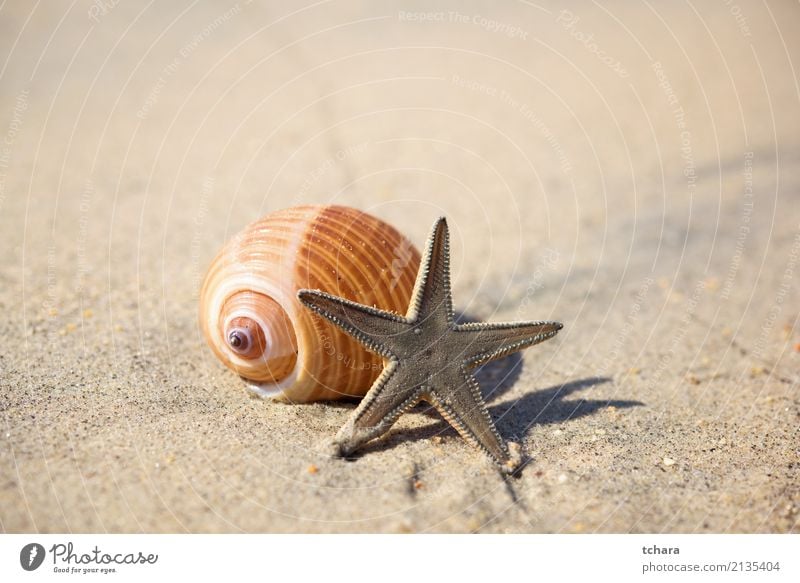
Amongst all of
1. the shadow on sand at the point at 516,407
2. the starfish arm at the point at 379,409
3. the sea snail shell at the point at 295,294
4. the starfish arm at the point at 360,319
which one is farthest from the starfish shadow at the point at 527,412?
the starfish arm at the point at 360,319

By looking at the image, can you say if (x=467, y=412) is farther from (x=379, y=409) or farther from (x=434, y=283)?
(x=434, y=283)

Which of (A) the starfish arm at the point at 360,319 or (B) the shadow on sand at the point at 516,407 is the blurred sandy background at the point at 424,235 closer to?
(B) the shadow on sand at the point at 516,407

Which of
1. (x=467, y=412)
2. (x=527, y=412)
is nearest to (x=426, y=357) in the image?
(x=467, y=412)

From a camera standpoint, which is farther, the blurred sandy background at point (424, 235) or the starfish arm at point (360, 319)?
the starfish arm at point (360, 319)

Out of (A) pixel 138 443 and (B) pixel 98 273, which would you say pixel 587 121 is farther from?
(A) pixel 138 443

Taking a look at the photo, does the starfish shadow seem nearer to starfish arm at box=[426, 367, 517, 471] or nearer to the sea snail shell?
starfish arm at box=[426, 367, 517, 471]

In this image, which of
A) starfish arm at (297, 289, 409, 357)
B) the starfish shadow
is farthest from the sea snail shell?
the starfish shadow

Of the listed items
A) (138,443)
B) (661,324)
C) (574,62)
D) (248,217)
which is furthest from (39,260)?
(574,62)
